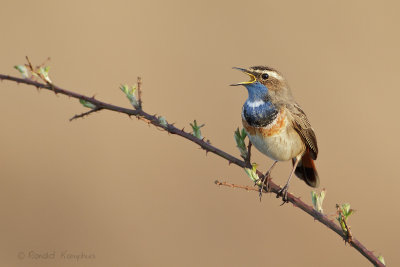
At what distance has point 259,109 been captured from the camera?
4789 mm

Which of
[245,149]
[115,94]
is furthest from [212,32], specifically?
[245,149]

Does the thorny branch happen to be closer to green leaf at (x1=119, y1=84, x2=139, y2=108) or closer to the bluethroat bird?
green leaf at (x1=119, y1=84, x2=139, y2=108)

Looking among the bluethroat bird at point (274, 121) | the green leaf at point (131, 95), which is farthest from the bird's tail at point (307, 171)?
the green leaf at point (131, 95)

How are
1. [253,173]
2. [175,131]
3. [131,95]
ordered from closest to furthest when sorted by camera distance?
[175,131] < [131,95] < [253,173]

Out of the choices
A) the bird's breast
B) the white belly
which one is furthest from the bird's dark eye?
the white belly

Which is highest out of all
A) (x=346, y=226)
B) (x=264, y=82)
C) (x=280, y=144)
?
(x=264, y=82)

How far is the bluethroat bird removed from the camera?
472cm

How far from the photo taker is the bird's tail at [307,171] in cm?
509

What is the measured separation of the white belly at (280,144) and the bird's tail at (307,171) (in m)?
0.28

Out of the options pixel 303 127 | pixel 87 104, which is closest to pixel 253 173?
pixel 87 104

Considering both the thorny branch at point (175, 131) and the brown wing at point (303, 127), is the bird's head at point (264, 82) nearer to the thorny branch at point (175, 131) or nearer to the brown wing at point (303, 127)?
the brown wing at point (303, 127)

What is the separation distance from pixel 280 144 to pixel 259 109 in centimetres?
35

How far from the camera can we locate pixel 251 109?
15.7ft

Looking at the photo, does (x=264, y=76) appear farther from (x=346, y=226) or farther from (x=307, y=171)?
(x=346, y=226)
